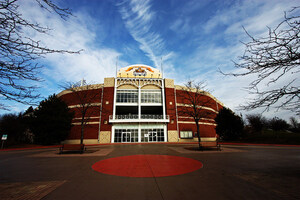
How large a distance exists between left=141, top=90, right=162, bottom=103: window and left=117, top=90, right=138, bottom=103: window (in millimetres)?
1665

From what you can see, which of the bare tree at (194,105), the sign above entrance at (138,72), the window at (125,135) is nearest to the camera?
the bare tree at (194,105)

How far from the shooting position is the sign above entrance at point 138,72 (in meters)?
29.9

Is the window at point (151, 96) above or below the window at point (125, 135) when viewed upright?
above

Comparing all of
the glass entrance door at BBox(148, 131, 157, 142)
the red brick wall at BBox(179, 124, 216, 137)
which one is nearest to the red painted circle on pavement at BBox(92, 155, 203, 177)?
the glass entrance door at BBox(148, 131, 157, 142)

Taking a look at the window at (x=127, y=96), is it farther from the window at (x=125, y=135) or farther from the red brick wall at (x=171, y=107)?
the red brick wall at (x=171, y=107)

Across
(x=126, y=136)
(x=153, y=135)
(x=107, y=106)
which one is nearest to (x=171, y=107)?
(x=153, y=135)

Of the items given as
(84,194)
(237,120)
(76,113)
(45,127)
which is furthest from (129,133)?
(84,194)

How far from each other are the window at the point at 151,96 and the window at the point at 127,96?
166 cm

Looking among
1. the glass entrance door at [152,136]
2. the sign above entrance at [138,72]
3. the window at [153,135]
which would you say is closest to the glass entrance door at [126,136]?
the window at [153,135]

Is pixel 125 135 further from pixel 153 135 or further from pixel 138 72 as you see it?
pixel 138 72

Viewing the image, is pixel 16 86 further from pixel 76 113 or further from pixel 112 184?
pixel 76 113

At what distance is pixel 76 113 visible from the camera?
27688mm

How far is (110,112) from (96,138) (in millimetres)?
5692

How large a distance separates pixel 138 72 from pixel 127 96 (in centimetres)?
654
